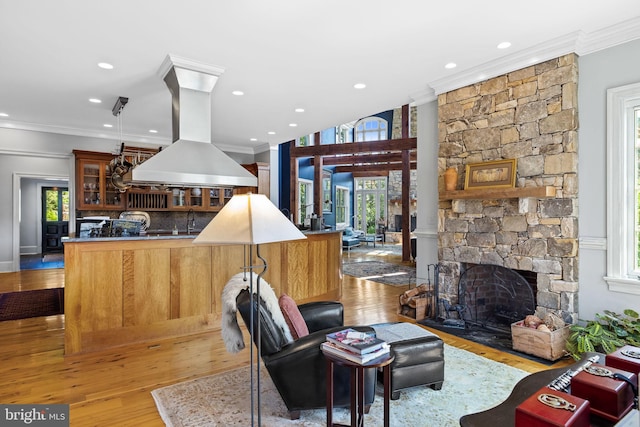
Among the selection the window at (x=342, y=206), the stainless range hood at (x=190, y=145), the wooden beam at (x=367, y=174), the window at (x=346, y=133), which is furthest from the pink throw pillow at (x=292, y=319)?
the wooden beam at (x=367, y=174)

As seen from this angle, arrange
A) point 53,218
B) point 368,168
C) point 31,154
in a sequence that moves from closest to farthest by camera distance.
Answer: point 31,154 → point 53,218 → point 368,168

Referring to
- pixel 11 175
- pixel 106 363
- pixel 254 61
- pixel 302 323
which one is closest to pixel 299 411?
pixel 302 323

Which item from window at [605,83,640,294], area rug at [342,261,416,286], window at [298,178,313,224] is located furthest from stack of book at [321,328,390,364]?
window at [298,178,313,224]

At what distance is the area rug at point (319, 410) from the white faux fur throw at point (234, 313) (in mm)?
490

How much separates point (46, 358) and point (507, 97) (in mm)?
5138

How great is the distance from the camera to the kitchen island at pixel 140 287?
341 centimetres

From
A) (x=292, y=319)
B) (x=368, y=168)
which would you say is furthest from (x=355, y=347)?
(x=368, y=168)

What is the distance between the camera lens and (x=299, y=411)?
229 cm

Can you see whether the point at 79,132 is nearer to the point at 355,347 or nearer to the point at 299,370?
the point at 299,370

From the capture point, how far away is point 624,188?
3107 mm

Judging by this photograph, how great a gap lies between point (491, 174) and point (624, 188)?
1.09 m

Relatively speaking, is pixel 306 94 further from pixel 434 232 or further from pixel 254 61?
pixel 434 232

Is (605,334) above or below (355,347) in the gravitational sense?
below

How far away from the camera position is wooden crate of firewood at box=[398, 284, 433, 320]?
14.3 ft
